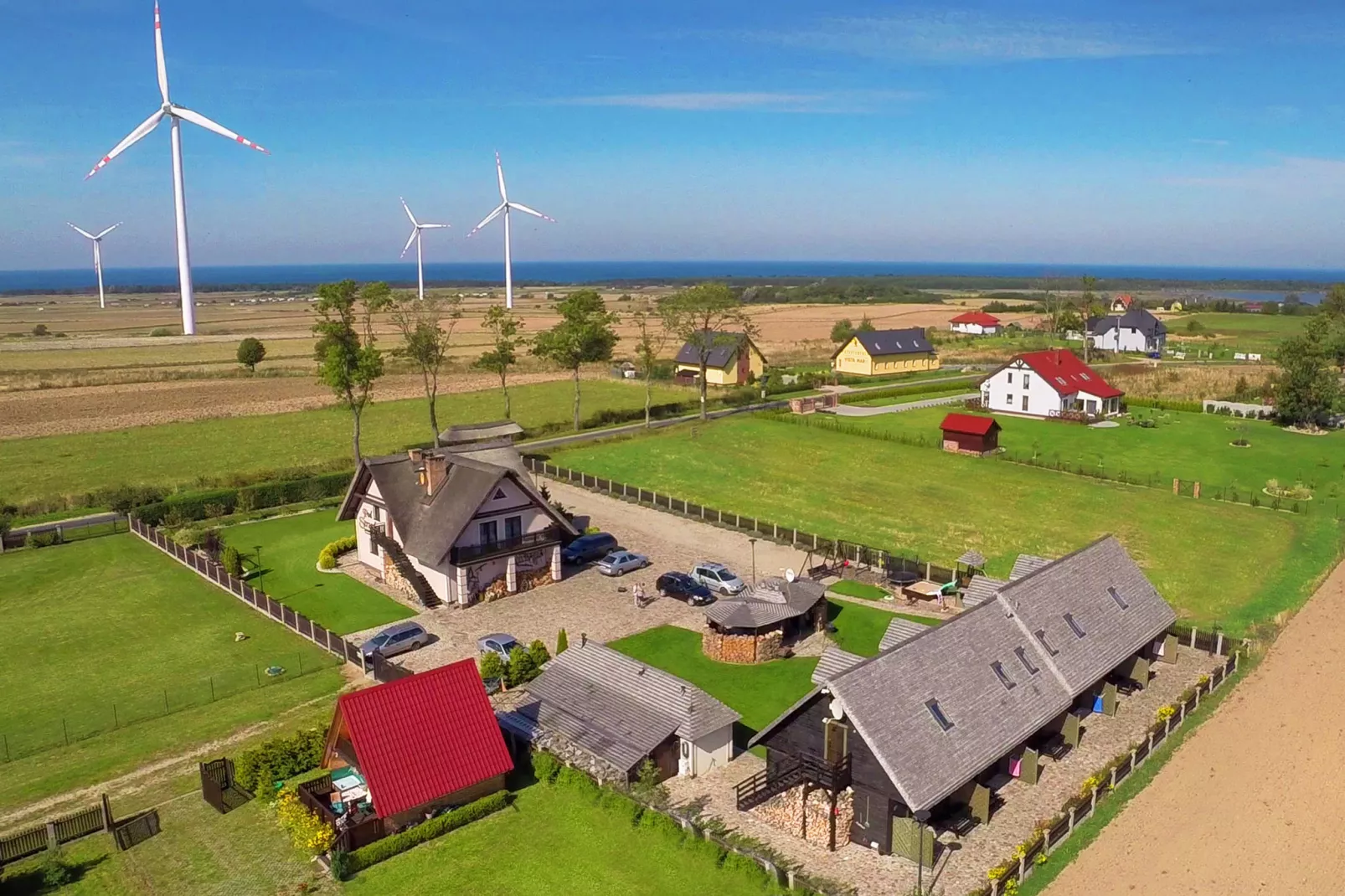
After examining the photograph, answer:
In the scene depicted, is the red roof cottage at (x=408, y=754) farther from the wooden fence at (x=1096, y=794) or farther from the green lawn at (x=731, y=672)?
the wooden fence at (x=1096, y=794)

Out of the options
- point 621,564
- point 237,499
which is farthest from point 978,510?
point 237,499

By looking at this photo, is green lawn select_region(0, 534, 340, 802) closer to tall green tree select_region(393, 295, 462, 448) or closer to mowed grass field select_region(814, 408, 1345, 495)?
tall green tree select_region(393, 295, 462, 448)

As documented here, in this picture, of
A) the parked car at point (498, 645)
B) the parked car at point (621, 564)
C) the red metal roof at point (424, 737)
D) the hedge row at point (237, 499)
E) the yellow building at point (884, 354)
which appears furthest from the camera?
the yellow building at point (884, 354)

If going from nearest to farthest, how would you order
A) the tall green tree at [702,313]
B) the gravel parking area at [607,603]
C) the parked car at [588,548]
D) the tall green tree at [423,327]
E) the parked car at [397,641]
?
the parked car at [397,641]
the gravel parking area at [607,603]
the parked car at [588,548]
the tall green tree at [423,327]
the tall green tree at [702,313]

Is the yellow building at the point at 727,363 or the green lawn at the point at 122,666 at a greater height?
the yellow building at the point at 727,363

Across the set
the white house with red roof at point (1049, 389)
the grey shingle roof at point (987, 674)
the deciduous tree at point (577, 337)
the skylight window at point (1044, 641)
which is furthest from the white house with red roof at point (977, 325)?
the skylight window at point (1044, 641)

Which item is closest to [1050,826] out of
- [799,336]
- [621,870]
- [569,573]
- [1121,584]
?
[621,870]
